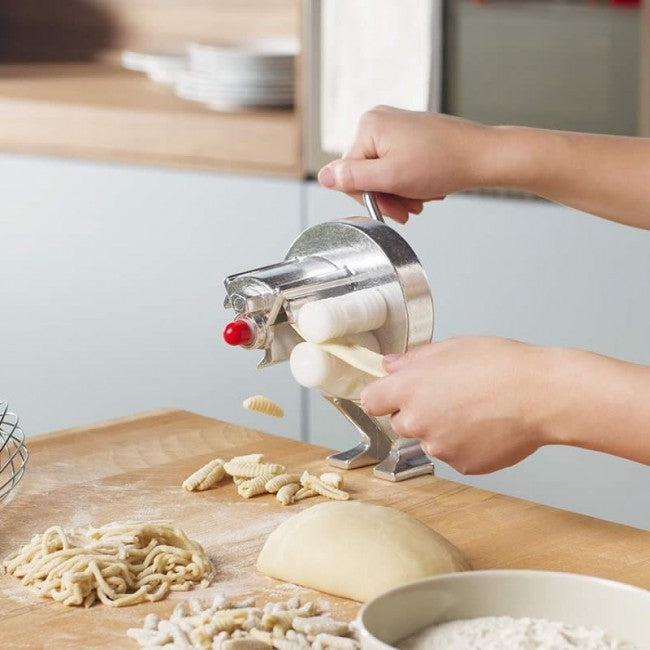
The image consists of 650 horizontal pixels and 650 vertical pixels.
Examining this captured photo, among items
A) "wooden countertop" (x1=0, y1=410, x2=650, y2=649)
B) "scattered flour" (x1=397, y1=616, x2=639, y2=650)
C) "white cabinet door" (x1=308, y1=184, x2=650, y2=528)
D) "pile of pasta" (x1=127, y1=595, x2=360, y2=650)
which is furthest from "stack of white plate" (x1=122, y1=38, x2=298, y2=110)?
"scattered flour" (x1=397, y1=616, x2=639, y2=650)

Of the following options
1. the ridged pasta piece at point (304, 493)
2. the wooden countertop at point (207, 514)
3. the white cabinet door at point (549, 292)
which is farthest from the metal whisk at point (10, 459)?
the white cabinet door at point (549, 292)

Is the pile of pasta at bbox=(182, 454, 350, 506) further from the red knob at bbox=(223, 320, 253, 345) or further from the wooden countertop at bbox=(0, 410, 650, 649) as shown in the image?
the red knob at bbox=(223, 320, 253, 345)

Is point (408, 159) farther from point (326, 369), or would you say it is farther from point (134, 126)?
point (134, 126)

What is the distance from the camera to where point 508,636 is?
0.87m

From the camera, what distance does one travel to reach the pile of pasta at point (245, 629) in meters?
0.95

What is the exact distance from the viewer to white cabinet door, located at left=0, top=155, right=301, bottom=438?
2.58 metres

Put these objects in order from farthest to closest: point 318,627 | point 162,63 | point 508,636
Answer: point 162,63 < point 318,627 < point 508,636

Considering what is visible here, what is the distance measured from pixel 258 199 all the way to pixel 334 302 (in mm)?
1380

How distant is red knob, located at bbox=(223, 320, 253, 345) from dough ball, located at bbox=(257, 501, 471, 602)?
6.6 inches

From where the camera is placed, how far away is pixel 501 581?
0.91 meters

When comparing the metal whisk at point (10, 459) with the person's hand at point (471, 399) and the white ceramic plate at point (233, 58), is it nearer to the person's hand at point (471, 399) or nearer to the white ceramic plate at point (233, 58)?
the person's hand at point (471, 399)

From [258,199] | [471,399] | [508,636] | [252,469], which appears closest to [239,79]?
[258,199]

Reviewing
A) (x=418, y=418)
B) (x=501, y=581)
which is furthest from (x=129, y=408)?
(x=501, y=581)

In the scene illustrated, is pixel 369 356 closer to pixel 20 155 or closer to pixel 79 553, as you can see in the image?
pixel 79 553
